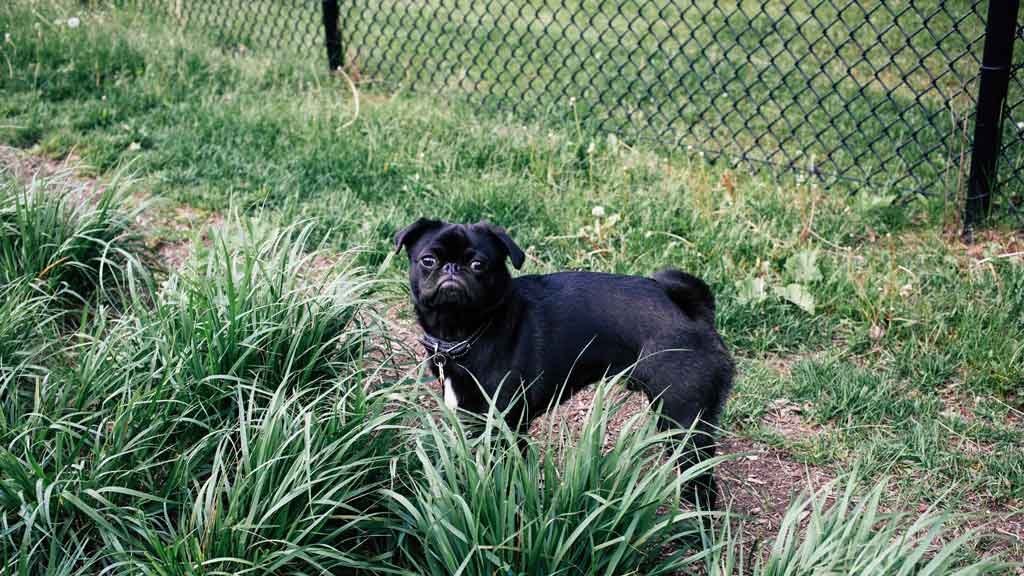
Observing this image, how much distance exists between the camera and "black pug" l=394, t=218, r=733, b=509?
107 inches

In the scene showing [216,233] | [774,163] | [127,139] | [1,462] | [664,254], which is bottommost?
[127,139]

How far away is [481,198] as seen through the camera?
440cm

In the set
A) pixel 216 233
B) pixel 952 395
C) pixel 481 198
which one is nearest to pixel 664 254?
pixel 481 198

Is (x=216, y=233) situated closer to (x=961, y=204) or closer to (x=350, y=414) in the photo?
(x=350, y=414)

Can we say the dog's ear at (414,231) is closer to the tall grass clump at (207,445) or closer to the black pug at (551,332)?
the black pug at (551,332)

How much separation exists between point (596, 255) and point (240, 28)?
15.5 feet

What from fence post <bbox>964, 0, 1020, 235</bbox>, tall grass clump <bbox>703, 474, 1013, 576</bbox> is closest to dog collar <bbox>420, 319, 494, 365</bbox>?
tall grass clump <bbox>703, 474, 1013, 576</bbox>

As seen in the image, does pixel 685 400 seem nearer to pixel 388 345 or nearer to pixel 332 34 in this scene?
pixel 388 345

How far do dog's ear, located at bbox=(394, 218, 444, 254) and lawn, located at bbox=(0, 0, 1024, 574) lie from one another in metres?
0.27

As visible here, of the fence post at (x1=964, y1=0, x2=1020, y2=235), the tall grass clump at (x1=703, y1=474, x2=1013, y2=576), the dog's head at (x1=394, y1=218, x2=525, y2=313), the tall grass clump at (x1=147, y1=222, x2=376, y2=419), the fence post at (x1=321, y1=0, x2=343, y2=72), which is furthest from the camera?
the fence post at (x1=321, y1=0, x2=343, y2=72)

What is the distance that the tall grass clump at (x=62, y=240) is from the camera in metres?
3.37

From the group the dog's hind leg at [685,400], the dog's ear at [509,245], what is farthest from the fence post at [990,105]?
the dog's ear at [509,245]

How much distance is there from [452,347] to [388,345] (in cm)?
27

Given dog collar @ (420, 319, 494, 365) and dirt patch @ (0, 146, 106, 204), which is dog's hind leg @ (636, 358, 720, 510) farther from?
dirt patch @ (0, 146, 106, 204)
